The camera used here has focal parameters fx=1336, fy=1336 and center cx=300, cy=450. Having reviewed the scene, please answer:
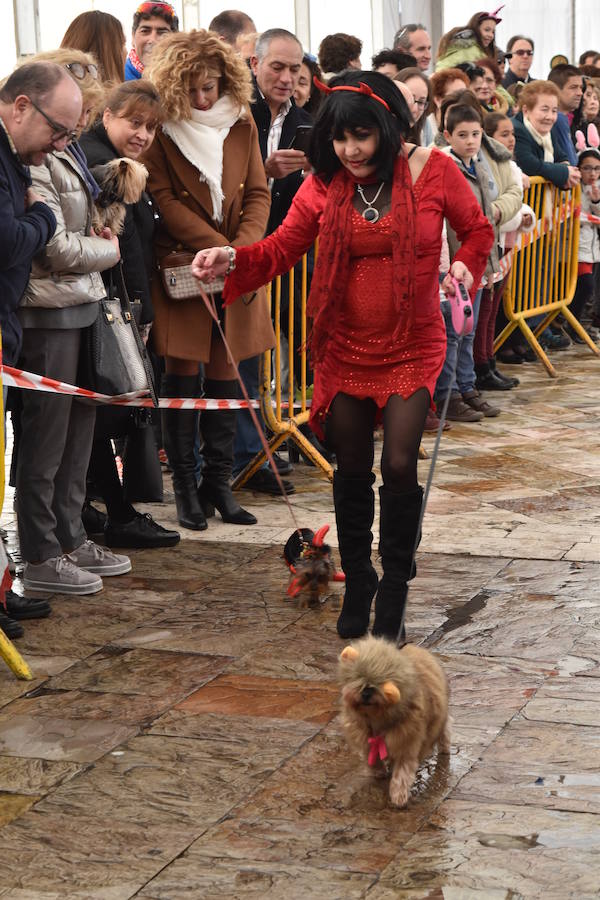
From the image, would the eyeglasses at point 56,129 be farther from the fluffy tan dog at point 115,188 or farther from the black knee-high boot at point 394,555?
the black knee-high boot at point 394,555

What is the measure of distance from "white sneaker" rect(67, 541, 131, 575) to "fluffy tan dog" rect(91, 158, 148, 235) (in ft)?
4.12

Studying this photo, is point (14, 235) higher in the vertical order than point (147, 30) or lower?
lower

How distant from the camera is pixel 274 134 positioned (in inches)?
268

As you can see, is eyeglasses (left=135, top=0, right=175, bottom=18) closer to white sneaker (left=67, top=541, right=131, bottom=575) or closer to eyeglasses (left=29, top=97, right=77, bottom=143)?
eyeglasses (left=29, top=97, right=77, bottom=143)

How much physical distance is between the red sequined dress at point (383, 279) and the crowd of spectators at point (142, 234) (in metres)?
0.33

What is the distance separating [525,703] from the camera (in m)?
3.86

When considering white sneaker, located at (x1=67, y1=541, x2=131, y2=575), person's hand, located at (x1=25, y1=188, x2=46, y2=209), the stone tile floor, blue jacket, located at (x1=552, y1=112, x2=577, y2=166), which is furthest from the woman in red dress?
blue jacket, located at (x1=552, y1=112, x2=577, y2=166)

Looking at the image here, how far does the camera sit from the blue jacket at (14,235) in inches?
167

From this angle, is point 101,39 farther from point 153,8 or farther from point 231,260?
point 231,260

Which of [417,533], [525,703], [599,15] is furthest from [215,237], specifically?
[599,15]

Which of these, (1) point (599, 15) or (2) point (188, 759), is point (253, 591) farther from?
(1) point (599, 15)

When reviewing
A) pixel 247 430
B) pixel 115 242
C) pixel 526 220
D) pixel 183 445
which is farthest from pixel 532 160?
pixel 115 242

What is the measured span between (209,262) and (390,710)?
1671 mm

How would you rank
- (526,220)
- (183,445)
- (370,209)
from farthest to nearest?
(526,220)
(183,445)
(370,209)
